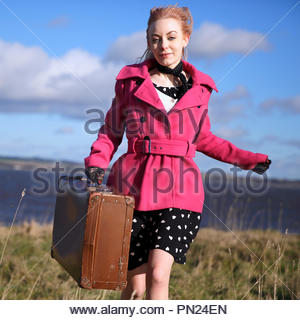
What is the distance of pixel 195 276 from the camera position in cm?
583

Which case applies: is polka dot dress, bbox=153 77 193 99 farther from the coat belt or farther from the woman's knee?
the woman's knee

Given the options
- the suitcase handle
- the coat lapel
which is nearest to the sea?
the suitcase handle

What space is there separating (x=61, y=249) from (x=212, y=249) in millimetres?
4946

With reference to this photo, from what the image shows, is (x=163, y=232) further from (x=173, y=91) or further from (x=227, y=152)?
(x=173, y=91)

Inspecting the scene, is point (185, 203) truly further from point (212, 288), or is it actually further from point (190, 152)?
point (212, 288)

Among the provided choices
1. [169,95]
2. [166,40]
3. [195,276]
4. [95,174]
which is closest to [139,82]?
[169,95]

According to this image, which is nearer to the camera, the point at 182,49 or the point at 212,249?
the point at 182,49

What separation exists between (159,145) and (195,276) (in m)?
3.20

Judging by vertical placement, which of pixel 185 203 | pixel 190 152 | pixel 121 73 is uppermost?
pixel 121 73

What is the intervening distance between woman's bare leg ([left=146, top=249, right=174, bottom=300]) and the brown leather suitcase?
173 millimetres

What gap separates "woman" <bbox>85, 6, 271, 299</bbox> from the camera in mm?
2979

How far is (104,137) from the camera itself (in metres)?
3.22

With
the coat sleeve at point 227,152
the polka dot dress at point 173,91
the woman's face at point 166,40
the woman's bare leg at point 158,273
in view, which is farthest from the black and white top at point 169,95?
the woman's bare leg at point 158,273
